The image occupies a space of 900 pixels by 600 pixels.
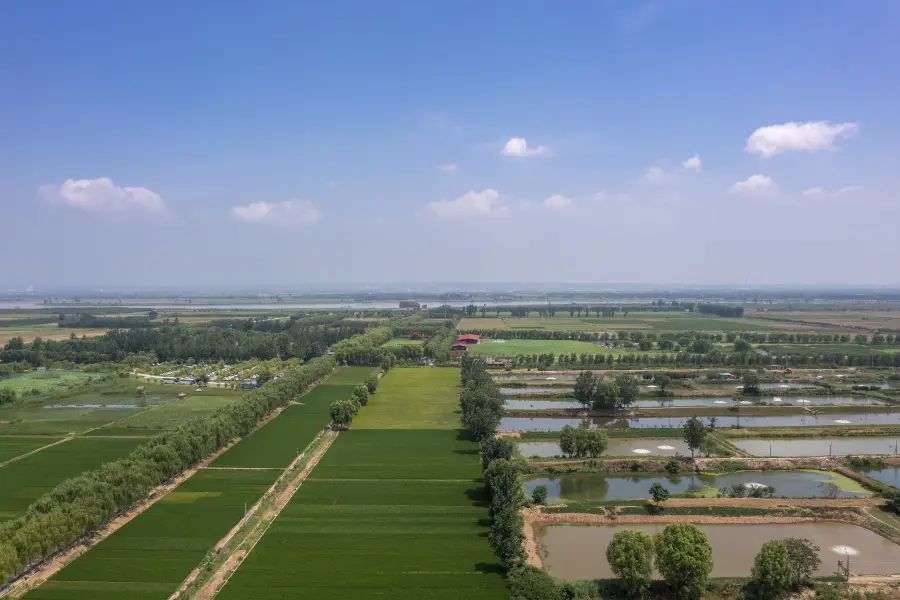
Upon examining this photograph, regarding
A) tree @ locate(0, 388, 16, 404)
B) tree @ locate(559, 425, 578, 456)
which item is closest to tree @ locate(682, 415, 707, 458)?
tree @ locate(559, 425, 578, 456)

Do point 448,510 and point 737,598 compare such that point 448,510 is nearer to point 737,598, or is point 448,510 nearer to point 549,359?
point 737,598

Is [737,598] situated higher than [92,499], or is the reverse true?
[92,499]

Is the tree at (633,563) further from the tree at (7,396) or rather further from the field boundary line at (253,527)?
the tree at (7,396)

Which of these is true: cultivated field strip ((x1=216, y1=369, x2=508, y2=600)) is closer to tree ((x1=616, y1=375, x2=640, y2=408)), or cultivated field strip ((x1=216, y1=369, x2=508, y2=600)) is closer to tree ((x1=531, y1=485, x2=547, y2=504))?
tree ((x1=531, y1=485, x2=547, y2=504))

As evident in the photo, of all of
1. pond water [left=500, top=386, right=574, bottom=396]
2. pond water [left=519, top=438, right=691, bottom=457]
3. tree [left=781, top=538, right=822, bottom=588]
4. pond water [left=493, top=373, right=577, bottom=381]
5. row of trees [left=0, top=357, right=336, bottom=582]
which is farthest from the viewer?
pond water [left=493, top=373, right=577, bottom=381]

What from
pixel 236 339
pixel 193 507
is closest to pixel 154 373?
pixel 236 339

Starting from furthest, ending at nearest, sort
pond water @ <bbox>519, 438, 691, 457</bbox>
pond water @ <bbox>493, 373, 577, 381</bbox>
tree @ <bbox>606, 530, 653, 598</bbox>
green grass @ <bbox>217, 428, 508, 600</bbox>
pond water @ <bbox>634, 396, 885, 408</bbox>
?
pond water @ <bbox>493, 373, 577, 381</bbox> → pond water @ <bbox>634, 396, 885, 408</bbox> → pond water @ <bbox>519, 438, 691, 457</bbox> → green grass @ <bbox>217, 428, 508, 600</bbox> → tree @ <bbox>606, 530, 653, 598</bbox>
